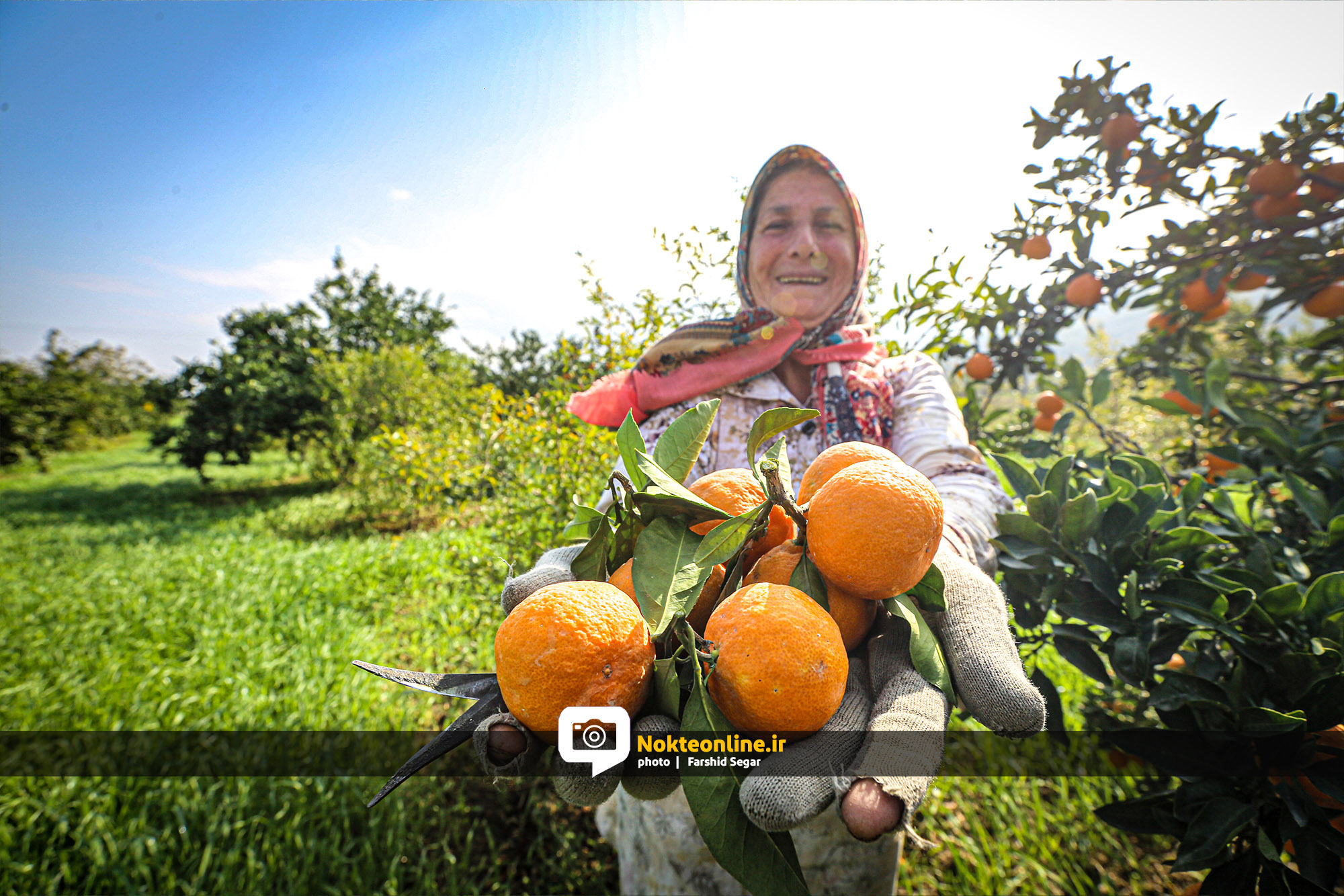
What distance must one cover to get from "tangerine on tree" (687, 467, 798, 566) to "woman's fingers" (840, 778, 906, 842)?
13.0 inches

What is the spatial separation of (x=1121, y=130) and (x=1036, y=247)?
46 centimetres

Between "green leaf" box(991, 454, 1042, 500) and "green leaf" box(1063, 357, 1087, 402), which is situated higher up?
"green leaf" box(1063, 357, 1087, 402)

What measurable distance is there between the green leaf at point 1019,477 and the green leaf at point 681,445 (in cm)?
89

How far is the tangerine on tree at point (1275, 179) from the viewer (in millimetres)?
1878

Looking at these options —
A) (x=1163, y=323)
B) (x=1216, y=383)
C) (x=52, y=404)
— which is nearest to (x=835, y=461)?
(x=1216, y=383)

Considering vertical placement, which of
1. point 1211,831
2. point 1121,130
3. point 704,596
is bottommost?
point 1211,831

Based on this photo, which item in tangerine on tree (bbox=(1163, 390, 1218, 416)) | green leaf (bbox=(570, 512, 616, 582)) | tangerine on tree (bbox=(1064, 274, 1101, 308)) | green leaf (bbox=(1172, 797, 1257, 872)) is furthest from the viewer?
tangerine on tree (bbox=(1064, 274, 1101, 308))

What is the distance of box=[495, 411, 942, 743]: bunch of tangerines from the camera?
617 mm

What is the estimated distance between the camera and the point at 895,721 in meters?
0.69

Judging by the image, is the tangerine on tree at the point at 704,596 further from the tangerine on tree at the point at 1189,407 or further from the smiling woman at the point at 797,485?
the tangerine on tree at the point at 1189,407

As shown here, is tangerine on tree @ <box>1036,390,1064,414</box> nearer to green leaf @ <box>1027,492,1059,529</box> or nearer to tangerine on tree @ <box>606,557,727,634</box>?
green leaf @ <box>1027,492,1059,529</box>

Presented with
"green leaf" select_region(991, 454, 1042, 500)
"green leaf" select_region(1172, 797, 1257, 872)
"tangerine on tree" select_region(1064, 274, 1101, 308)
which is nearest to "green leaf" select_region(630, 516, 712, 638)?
"green leaf" select_region(991, 454, 1042, 500)

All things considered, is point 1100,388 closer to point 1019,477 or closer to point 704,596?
point 1019,477

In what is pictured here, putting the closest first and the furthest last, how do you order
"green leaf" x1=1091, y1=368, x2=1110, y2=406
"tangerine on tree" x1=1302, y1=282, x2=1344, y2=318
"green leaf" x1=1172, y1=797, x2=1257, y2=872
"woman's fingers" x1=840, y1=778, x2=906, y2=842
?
"woman's fingers" x1=840, y1=778, x2=906, y2=842
"green leaf" x1=1172, y1=797, x2=1257, y2=872
"green leaf" x1=1091, y1=368, x2=1110, y2=406
"tangerine on tree" x1=1302, y1=282, x2=1344, y2=318
